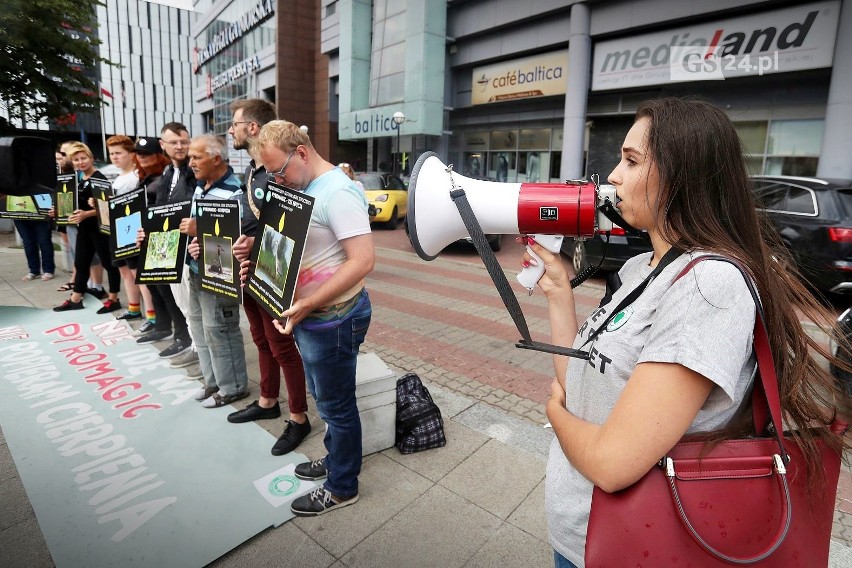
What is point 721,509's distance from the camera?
0.90 metres

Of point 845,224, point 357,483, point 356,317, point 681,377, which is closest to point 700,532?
point 681,377

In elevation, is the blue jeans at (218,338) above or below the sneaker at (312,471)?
above

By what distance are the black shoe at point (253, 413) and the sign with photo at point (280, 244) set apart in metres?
1.20

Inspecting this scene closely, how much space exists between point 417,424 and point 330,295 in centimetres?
124

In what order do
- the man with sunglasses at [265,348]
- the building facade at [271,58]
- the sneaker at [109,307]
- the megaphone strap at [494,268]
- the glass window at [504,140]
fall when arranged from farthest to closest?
the building facade at [271,58] → the glass window at [504,140] → the sneaker at [109,307] → the man with sunglasses at [265,348] → the megaphone strap at [494,268]

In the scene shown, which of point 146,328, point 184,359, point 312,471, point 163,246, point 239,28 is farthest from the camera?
point 239,28

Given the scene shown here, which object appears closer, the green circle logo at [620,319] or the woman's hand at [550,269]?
the green circle logo at [620,319]

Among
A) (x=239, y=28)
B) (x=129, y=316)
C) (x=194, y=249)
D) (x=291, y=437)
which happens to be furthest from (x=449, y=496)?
(x=239, y=28)

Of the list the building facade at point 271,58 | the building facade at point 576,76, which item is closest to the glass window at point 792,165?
the building facade at point 576,76

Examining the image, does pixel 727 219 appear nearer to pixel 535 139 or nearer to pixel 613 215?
pixel 613 215

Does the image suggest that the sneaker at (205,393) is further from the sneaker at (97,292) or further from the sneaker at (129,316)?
the sneaker at (97,292)

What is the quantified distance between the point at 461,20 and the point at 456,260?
12.2 metres

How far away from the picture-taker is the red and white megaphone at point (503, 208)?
4.03 ft

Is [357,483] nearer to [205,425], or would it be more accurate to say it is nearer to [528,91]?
[205,425]
